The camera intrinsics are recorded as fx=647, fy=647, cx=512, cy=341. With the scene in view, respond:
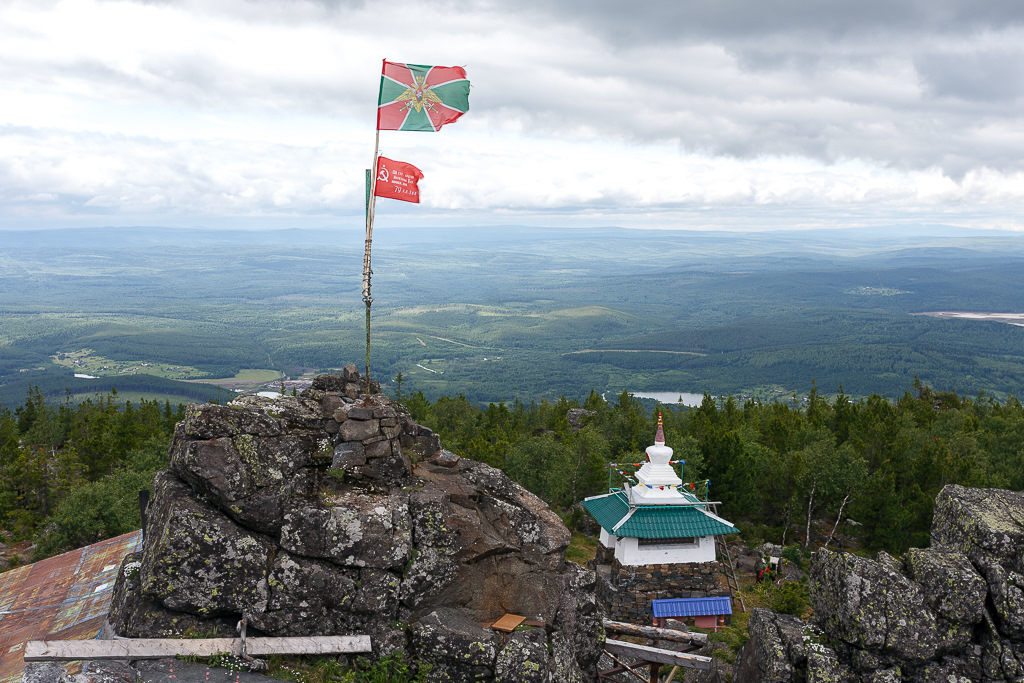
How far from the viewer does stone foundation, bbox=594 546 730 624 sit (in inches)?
1121

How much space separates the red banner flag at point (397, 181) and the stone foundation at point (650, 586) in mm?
19275

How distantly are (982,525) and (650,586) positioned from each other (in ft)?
51.0

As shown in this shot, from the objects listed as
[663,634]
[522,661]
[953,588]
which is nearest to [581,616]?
[522,661]

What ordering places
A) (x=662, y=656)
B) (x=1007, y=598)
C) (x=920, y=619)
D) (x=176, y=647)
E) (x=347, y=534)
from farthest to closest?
1. (x=662, y=656)
2. (x=1007, y=598)
3. (x=920, y=619)
4. (x=347, y=534)
5. (x=176, y=647)

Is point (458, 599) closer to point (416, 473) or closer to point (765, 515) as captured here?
point (416, 473)

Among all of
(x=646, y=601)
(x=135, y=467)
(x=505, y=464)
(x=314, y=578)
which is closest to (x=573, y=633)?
(x=314, y=578)

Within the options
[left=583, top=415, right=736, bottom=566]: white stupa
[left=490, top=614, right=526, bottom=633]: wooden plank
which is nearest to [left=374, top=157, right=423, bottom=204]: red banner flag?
[left=490, top=614, right=526, bottom=633]: wooden plank

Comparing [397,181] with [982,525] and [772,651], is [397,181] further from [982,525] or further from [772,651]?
[982,525]

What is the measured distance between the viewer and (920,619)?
14.5 metres

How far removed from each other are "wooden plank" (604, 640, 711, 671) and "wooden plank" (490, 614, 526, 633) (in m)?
5.90

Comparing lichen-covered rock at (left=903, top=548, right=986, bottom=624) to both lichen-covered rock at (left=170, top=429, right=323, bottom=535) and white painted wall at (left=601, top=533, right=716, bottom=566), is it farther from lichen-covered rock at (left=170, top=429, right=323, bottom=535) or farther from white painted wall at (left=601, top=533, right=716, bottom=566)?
lichen-covered rock at (left=170, top=429, right=323, bottom=535)

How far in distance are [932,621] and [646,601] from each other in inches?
606

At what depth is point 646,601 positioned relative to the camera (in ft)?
93.7

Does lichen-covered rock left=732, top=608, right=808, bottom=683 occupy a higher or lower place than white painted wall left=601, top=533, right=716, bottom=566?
higher
